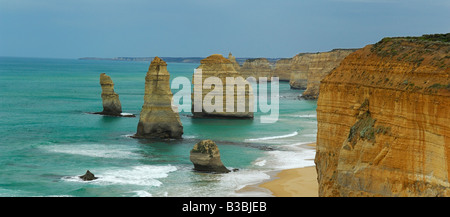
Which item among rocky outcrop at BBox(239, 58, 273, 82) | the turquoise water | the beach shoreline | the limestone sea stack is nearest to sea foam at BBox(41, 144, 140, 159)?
the turquoise water

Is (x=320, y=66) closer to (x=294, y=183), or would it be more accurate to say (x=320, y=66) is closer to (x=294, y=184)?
(x=294, y=183)

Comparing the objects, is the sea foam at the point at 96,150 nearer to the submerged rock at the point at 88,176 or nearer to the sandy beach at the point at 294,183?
the submerged rock at the point at 88,176

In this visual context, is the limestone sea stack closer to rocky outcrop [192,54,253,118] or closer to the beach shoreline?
the beach shoreline

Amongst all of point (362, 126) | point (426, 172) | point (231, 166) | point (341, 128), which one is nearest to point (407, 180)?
point (426, 172)

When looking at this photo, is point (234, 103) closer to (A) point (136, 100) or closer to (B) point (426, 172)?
(A) point (136, 100)

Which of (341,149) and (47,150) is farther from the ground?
(341,149)

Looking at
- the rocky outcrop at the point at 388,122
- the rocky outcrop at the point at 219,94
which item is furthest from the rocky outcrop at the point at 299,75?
the rocky outcrop at the point at 388,122
